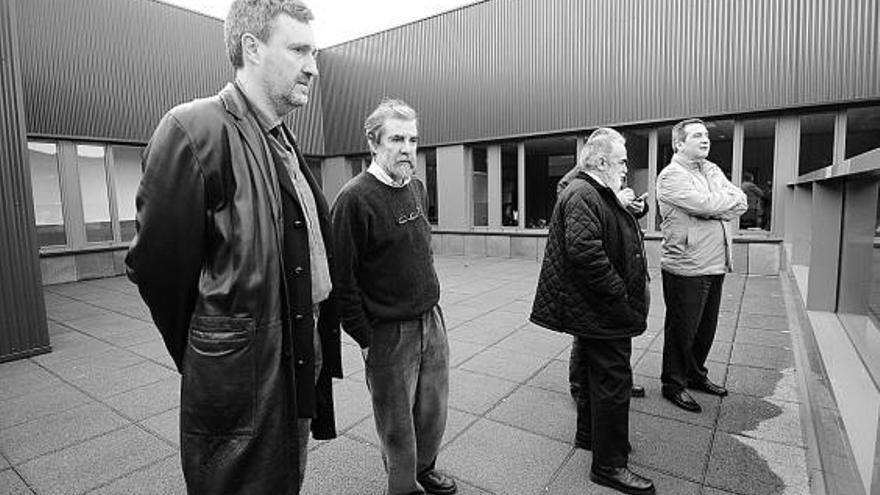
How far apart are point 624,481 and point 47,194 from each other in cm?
1204

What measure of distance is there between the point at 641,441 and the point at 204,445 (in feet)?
8.97

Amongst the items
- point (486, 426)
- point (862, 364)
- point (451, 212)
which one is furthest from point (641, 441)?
point (451, 212)

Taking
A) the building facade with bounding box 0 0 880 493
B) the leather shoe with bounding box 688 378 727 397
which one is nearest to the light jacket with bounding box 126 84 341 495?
the leather shoe with bounding box 688 378 727 397

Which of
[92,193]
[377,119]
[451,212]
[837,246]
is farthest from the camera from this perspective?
[451,212]

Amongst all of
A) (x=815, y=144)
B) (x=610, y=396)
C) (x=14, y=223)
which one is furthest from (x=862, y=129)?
(x=14, y=223)

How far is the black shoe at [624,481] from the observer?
2635mm

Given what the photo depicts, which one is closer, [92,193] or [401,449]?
[401,449]

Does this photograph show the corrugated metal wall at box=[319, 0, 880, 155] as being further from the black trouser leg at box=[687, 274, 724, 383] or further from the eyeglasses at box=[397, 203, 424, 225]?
the eyeglasses at box=[397, 203, 424, 225]

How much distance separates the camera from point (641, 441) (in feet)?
10.5

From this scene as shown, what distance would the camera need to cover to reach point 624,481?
8.72 feet

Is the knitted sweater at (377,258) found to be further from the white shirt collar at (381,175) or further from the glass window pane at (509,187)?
the glass window pane at (509,187)

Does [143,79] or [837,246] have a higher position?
[143,79]

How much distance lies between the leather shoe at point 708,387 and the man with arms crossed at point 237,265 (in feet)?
11.3

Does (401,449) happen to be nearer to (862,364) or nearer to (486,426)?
(486,426)
